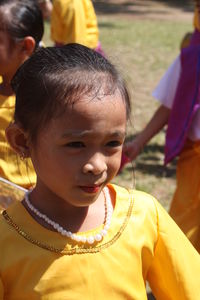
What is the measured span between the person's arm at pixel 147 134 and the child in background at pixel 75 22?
1.85 metres

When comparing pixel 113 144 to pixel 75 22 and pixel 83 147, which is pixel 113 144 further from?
pixel 75 22

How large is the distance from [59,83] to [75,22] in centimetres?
373

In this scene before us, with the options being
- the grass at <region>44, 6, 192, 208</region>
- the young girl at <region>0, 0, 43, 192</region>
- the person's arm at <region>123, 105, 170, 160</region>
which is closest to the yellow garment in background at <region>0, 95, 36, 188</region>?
the young girl at <region>0, 0, 43, 192</region>

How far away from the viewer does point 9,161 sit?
2.82m

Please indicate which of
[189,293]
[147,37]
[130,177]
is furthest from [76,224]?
[147,37]

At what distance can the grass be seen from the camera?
17.4ft

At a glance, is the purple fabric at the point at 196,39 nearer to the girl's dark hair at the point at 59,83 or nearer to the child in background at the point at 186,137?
the child in background at the point at 186,137

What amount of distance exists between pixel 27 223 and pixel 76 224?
14cm

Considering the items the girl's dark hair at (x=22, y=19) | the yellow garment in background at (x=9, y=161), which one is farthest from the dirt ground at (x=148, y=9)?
the yellow garment in background at (x=9, y=161)

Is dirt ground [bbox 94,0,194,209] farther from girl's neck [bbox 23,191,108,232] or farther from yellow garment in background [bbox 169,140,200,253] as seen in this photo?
yellow garment in background [bbox 169,140,200,253]

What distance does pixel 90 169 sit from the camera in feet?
5.28

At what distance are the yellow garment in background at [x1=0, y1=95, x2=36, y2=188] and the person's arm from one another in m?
0.73

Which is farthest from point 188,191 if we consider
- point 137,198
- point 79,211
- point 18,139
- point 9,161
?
point 18,139

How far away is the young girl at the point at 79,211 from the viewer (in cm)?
164
